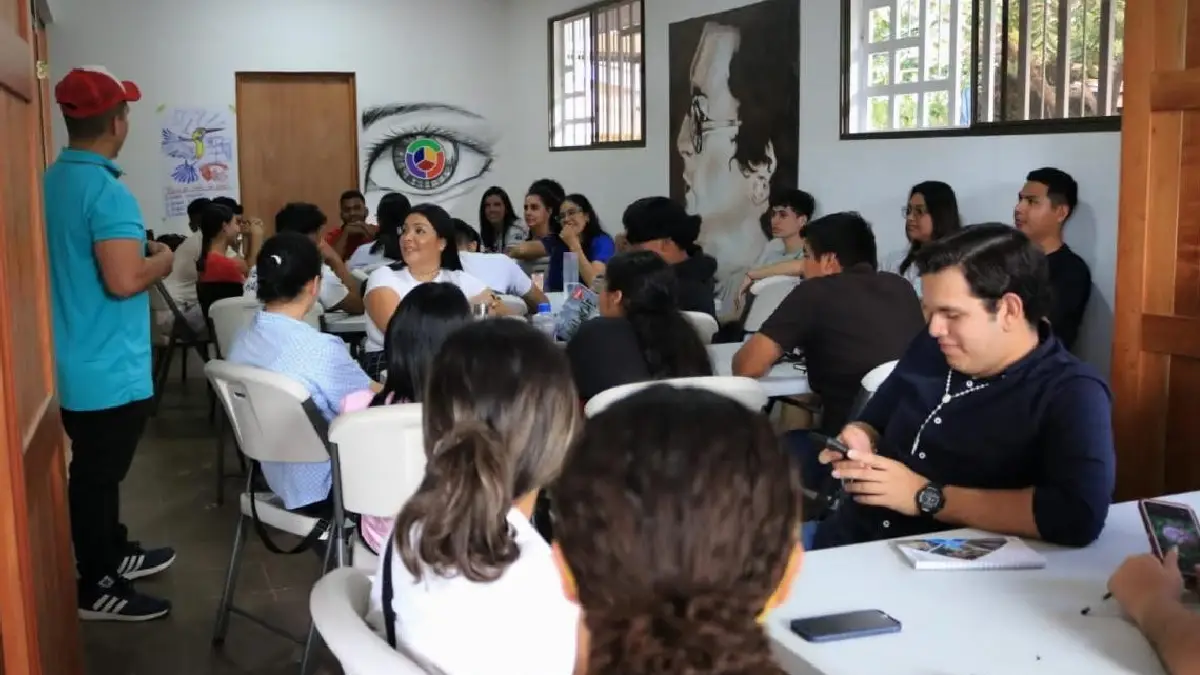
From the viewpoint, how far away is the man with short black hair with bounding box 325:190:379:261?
23.9 feet

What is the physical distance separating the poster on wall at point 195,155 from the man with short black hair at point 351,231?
1.79 metres

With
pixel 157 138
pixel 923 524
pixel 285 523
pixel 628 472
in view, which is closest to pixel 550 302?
pixel 285 523

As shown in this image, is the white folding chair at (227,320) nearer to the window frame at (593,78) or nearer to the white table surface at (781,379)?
the white table surface at (781,379)

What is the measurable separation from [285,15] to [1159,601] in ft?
28.4

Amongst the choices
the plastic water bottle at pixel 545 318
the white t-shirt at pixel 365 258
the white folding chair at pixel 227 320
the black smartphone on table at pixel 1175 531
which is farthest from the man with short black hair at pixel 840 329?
the white t-shirt at pixel 365 258

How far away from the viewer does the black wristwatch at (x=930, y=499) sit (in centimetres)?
191

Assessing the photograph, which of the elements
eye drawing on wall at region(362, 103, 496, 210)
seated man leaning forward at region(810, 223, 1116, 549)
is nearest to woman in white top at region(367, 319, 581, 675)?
seated man leaning forward at region(810, 223, 1116, 549)

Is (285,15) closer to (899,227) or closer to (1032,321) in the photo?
(899,227)

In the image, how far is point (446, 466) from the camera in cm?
142

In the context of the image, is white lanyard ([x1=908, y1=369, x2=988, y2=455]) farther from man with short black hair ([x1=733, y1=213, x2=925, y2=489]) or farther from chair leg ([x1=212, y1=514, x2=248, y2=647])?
chair leg ([x1=212, y1=514, x2=248, y2=647])

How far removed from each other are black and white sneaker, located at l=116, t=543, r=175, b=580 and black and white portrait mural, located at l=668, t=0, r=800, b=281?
12.0ft

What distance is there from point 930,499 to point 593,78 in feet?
22.0

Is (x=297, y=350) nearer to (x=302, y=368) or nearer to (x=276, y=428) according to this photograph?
(x=302, y=368)

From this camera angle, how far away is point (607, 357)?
308 centimetres
